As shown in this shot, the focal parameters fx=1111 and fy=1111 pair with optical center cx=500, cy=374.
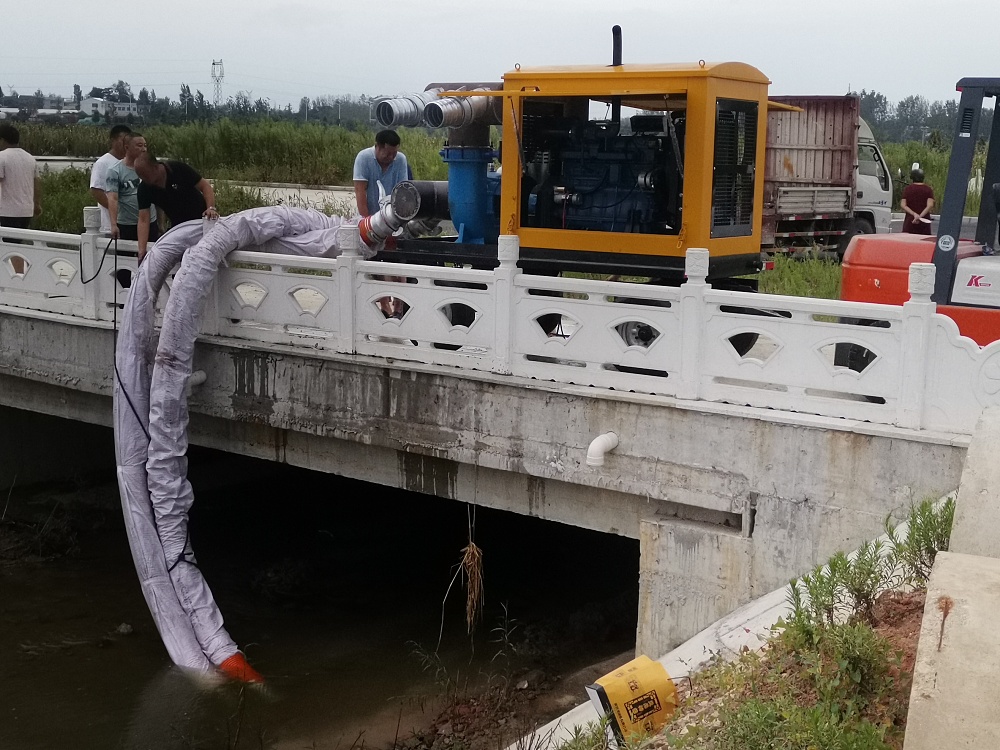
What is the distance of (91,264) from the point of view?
9352mm

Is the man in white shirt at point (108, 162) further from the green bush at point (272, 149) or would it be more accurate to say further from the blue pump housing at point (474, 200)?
the green bush at point (272, 149)

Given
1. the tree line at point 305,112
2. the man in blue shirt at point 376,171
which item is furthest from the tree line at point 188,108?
the man in blue shirt at point 376,171

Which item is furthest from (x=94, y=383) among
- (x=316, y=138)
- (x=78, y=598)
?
(x=316, y=138)

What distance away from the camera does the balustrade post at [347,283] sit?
7.91 m

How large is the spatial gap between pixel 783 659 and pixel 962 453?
68.5 inches

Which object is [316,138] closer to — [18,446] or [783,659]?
[18,446]

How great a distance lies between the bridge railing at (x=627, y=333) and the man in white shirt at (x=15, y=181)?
4.47ft

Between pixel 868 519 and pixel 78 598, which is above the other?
pixel 868 519

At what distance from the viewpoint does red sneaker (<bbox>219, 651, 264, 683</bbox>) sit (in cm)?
771

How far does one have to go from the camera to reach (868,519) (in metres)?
5.95

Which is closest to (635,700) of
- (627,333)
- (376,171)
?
(627,333)

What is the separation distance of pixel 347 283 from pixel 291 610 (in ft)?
10.2

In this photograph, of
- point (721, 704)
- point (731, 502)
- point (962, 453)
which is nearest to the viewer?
point (721, 704)

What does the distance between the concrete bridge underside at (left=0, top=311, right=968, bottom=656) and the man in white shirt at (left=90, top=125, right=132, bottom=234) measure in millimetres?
2318
